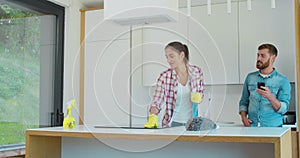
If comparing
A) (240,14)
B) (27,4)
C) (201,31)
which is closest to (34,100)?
(27,4)

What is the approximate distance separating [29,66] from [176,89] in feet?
5.72

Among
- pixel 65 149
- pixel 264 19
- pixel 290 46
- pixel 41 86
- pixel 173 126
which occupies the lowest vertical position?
pixel 65 149

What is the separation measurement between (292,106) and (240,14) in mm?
913

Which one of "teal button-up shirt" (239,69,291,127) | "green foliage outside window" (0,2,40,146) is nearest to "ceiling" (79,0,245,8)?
"green foliage outside window" (0,2,40,146)

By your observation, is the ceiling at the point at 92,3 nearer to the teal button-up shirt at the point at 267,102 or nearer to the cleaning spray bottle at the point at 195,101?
the teal button-up shirt at the point at 267,102

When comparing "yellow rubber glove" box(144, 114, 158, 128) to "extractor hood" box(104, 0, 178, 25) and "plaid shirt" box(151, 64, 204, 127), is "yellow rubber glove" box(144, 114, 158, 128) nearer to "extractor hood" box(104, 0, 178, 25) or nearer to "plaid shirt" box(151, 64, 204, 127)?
"plaid shirt" box(151, 64, 204, 127)

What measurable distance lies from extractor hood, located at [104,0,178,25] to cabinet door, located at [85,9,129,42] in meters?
1.57

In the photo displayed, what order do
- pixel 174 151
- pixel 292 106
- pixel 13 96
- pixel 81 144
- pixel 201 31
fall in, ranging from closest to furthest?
1. pixel 174 151
2. pixel 81 144
3. pixel 13 96
4. pixel 292 106
5. pixel 201 31

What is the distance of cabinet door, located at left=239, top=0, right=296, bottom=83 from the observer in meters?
3.05

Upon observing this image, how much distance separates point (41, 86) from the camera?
329cm

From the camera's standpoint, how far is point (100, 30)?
11.5ft

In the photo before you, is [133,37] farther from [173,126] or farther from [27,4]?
[173,126]

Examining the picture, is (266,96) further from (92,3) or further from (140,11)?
(92,3)

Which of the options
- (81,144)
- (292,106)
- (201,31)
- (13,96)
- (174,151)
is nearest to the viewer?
(174,151)
